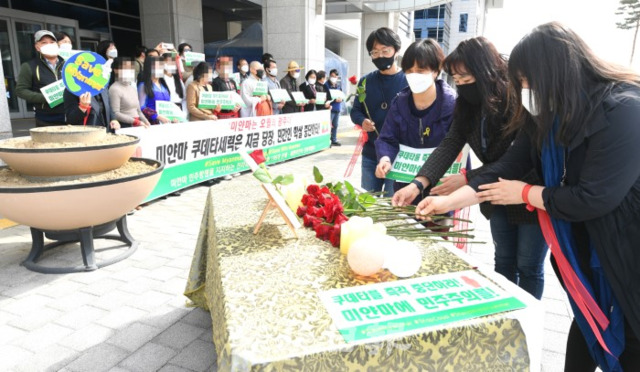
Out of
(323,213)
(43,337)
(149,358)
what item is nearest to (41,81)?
(43,337)

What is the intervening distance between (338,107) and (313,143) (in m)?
1.90

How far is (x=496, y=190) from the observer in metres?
1.60

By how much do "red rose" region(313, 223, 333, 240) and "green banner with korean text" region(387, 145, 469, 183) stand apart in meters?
1.28

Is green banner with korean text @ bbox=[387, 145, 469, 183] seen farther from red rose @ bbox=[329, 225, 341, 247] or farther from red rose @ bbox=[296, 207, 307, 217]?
red rose @ bbox=[329, 225, 341, 247]

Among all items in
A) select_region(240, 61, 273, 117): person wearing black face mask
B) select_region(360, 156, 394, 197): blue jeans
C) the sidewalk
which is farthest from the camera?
select_region(240, 61, 273, 117): person wearing black face mask

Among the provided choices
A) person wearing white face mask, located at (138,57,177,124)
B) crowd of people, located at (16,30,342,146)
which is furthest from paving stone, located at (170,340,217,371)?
person wearing white face mask, located at (138,57,177,124)

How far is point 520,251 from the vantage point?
2127mm

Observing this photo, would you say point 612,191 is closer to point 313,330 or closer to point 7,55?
point 313,330

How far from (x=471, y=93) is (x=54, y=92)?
12.2ft

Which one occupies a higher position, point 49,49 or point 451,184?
point 49,49

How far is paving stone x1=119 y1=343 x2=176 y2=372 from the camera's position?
2.17 meters

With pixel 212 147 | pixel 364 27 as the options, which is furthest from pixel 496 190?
pixel 364 27

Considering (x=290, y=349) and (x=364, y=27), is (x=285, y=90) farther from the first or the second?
(x=364, y=27)

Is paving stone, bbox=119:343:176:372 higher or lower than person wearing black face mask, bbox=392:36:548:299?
lower
